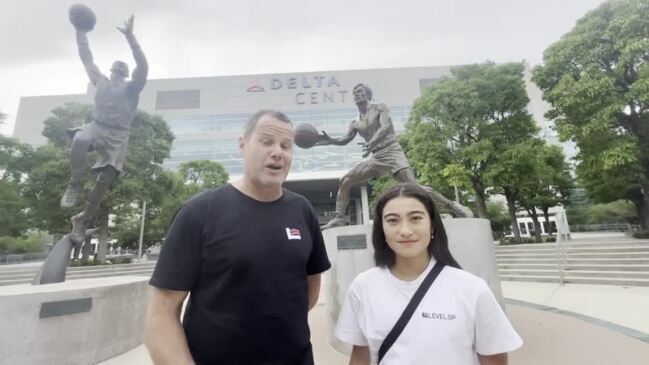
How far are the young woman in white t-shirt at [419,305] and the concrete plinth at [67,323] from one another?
169 inches

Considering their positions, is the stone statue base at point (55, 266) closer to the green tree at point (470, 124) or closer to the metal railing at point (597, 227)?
the green tree at point (470, 124)

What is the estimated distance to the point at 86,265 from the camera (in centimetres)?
1830

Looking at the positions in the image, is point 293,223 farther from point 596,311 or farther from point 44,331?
point 596,311

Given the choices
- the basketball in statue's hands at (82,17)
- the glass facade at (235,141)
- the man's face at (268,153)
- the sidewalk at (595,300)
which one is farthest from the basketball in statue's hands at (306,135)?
the glass facade at (235,141)

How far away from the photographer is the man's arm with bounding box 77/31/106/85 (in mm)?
5705

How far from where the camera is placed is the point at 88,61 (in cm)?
585

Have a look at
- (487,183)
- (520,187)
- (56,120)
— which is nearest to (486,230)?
(487,183)

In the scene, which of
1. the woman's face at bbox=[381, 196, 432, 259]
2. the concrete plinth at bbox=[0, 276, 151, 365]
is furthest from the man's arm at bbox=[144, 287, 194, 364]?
the concrete plinth at bbox=[0, 276, 151, 365]

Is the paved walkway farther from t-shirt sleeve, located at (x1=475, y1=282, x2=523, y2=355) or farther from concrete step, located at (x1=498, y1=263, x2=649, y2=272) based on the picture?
t-shirt sleeve, located at (x1=475, y1=282, x2=523, y2=355)

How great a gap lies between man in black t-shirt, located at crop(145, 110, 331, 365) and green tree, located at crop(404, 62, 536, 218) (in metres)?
18.8

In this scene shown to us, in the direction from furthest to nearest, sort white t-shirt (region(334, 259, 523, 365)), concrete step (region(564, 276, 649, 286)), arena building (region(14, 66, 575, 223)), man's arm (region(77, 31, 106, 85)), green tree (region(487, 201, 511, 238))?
arena building (region(14, 66, 575, 223)) < green tree (region(487, 201, 511, 238)) < concrete step (region(564, 276, 649, 286)) < man's arm (region(77, 31, 106, 85)) < white t-shirt (region(334, 259, 523, 365))

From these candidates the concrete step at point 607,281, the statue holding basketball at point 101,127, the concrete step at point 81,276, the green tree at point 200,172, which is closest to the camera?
the statue holding basketball at point 101,127

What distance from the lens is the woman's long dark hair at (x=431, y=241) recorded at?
1842mm

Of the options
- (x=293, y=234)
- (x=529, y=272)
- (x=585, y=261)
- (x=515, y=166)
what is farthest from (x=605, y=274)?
(x=293, y=234)
